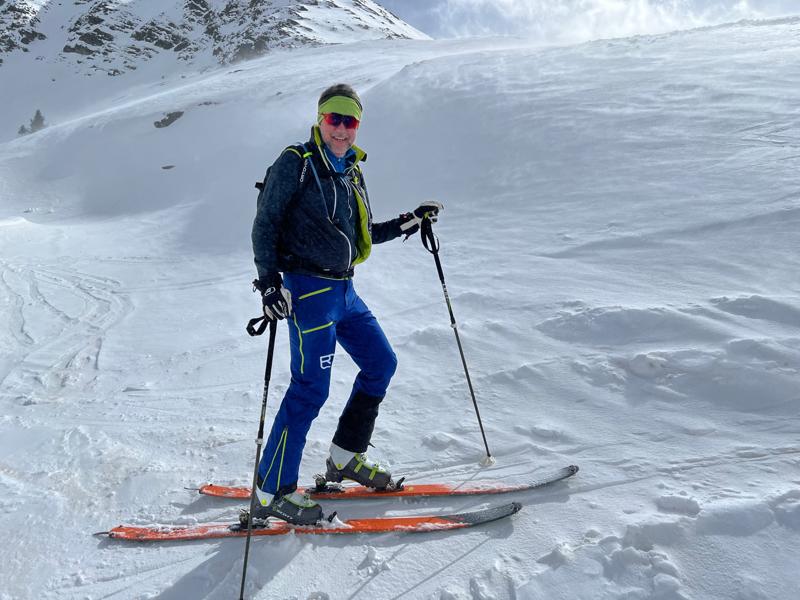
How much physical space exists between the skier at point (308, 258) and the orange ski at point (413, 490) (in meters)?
0.39

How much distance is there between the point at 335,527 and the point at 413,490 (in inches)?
22.8

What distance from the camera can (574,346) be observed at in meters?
4.93

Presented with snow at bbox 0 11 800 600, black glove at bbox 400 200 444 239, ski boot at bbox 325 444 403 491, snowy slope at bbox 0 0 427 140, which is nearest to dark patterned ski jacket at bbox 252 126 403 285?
black glove at bbox 400 200 444 239

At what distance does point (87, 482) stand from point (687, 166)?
8.50 metres

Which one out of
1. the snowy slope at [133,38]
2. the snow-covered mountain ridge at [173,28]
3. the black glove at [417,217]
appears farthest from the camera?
the snow-covered mountain ridge at [173,28]

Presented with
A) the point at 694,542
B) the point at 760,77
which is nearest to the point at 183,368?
the point at 694,542

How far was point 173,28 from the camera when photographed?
78188mm

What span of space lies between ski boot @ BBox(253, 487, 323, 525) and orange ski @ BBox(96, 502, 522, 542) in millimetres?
43

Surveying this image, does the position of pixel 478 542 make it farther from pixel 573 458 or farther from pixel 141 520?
pixel 141 520

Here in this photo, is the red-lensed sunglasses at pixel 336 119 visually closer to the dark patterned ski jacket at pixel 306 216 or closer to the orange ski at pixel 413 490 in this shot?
the dark patterned ski jacket at pixel 306 216

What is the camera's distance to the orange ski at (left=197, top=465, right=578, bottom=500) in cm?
338

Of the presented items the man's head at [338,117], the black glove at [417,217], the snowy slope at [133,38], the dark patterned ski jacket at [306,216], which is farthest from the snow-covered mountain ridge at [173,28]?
the dark patterned ski jacket at [306,216]

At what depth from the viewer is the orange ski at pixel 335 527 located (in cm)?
307

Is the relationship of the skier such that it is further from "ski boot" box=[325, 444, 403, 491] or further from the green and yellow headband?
"ski boot" box=[325, 444, 403, 491]
